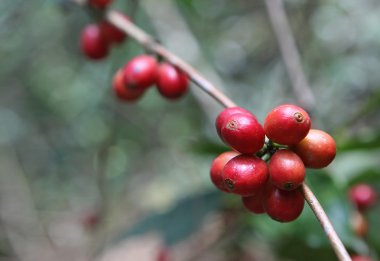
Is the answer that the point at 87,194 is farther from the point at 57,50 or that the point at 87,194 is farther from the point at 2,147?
the point at 57,50

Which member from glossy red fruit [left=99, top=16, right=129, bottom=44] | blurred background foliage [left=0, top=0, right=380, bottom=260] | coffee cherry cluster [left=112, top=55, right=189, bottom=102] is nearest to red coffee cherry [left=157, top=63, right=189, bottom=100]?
coffee cherry cluster [left=112, top=55, right=189, bottom=102]

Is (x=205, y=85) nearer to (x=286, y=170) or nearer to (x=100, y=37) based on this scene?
(x=286, y=170)

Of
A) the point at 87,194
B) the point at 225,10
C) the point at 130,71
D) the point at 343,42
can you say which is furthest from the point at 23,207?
the point at 130,71

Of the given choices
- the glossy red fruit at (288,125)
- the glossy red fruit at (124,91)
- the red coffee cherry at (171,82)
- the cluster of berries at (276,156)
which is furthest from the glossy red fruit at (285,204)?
the glossy red fruit at (124,91)

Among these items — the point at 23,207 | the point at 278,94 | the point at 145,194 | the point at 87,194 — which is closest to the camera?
the point at 278,94

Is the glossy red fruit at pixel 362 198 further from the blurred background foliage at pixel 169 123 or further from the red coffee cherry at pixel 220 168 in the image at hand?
the red coffee cherry at pixel 220 168

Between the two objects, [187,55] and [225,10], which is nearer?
[187,55]
